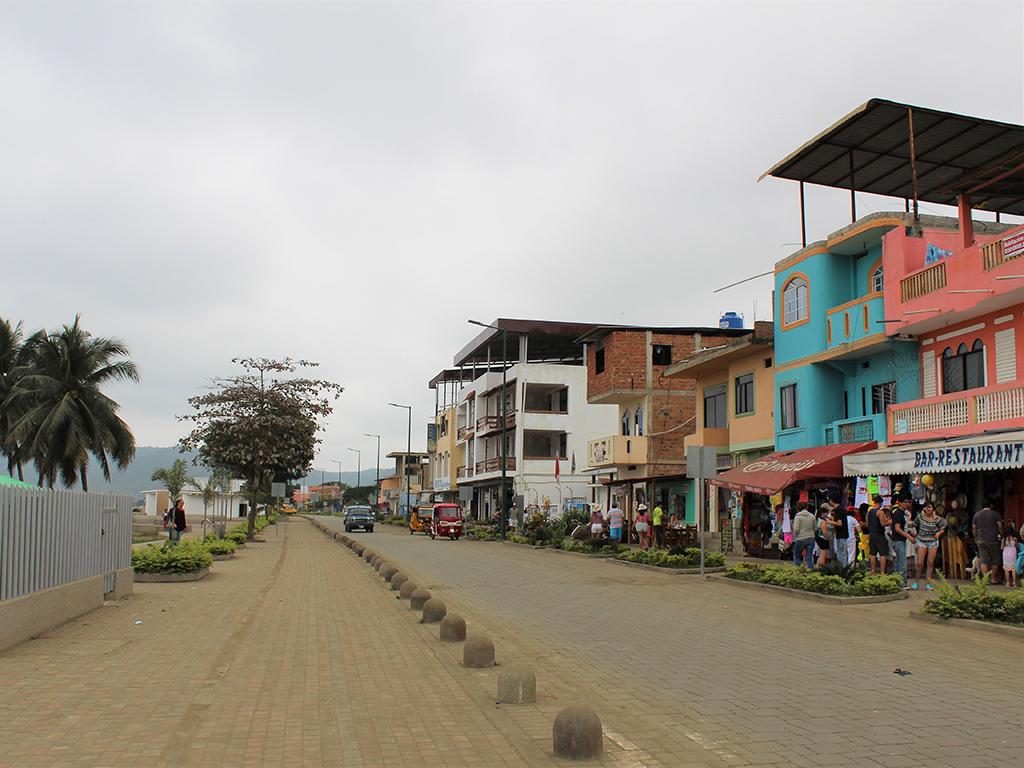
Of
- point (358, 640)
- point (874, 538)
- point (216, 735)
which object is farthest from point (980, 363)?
point (216, 735)

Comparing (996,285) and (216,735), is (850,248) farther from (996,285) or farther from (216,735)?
(216,735)

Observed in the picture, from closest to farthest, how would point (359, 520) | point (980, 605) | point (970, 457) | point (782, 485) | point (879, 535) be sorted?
point (980, 605), point (970, 457), point (879, 535), point (782, 485), point (359, 520)

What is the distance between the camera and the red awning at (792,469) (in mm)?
24125

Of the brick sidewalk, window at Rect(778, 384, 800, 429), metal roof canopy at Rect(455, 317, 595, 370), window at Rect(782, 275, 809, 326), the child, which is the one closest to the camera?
the brick sidewalk

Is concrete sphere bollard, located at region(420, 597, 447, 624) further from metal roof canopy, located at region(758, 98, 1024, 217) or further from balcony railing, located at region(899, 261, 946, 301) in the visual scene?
metal roof canopy, located at region(758, 98, 1024, 217)

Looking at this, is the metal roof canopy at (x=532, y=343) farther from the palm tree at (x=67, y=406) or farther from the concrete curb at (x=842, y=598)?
the concrete curb at (x=842, y=598)

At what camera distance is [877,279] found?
2625 cm

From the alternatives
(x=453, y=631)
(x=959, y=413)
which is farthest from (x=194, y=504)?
(x=453, y=631)

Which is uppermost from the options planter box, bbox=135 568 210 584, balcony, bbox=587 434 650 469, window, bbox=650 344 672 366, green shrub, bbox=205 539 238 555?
window, bbox=650 344 672 366

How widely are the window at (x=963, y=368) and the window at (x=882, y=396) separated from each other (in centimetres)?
189

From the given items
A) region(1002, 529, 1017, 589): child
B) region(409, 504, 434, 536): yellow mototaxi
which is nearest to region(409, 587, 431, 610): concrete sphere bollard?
region(1002, 529, 1017, 589): child

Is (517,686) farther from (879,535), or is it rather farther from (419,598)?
(879,535)

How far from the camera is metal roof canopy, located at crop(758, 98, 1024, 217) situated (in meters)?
23.6

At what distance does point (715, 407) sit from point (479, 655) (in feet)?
90.5
